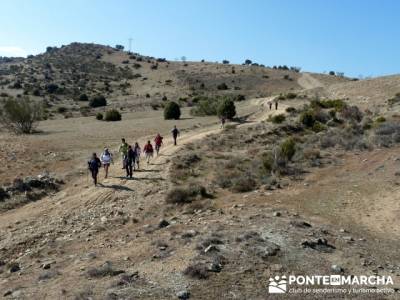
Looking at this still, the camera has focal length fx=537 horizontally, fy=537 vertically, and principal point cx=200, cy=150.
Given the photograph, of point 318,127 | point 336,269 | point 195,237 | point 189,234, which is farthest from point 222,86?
point 336,269

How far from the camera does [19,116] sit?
43375 millimetres

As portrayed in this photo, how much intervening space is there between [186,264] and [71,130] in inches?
1296

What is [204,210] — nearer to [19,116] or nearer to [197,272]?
[197,272]

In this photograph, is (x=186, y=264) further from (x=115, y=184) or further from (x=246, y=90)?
(x=246, y=90)

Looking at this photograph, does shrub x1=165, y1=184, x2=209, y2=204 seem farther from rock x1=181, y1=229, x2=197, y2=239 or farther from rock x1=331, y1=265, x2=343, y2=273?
rock x1=331, y1=265, x2=343, y2=273

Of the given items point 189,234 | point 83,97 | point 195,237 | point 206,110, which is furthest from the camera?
point 83,97

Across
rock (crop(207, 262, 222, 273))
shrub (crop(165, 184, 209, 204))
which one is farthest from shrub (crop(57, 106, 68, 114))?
rock (crop(207, 262, 222, 273))

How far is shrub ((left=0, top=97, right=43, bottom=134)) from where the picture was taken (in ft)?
142

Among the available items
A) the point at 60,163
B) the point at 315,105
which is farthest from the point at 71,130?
the point at 315,105

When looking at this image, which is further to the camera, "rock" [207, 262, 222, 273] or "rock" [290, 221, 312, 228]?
"rock" [290, 221, 312, 228]

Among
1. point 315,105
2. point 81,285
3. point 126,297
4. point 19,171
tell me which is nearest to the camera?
point 126,297

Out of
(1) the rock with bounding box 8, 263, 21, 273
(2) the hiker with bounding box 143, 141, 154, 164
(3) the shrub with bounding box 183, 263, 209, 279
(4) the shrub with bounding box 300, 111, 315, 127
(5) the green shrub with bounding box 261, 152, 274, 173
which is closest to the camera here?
(3) the shrub with bounding box 183, 263, 209, 279

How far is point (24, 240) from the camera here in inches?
685

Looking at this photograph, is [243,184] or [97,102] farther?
[97,102]
